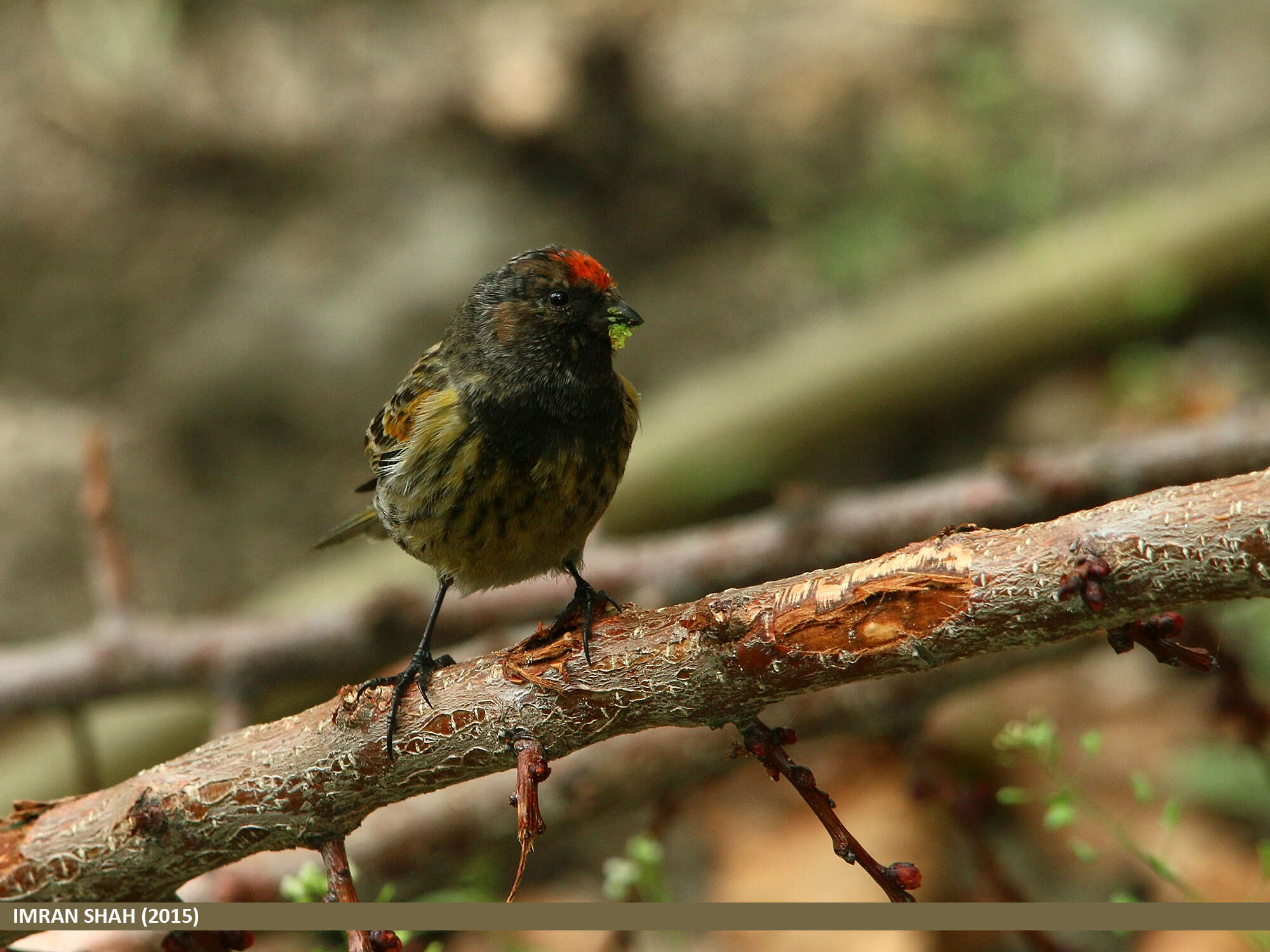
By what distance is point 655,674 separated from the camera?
2.03 meters

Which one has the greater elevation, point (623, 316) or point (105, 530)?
point (105, 530)

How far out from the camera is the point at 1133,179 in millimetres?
6695

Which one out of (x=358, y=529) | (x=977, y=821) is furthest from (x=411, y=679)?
(x=977, y=821)

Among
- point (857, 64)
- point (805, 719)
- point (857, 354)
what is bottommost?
point (805, 719)


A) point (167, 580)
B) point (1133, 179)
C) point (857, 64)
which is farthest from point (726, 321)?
point (167, 580)

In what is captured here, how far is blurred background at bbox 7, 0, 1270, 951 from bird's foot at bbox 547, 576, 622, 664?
3372 millimetres

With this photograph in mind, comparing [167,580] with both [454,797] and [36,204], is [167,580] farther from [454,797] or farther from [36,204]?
[454,797]

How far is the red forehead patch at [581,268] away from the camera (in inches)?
Answer: 124

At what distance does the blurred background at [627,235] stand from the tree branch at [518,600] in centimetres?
120

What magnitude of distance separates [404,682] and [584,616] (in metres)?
0.44

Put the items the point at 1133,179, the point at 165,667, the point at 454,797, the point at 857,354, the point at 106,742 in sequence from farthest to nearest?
1. the point at 1133,179
2. the point at 857,354
3. the point at 106,742
4. the point at 165,667
5. the point at 454,797

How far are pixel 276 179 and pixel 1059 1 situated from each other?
4697 mm
